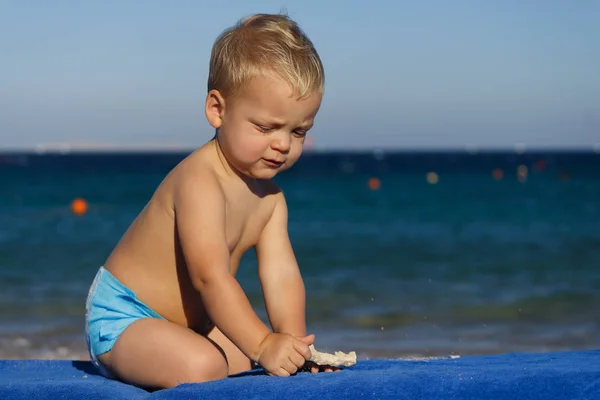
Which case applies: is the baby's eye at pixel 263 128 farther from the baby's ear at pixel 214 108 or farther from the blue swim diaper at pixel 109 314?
the blue swim diaper at pixel 109 314

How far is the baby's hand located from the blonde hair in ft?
2.55

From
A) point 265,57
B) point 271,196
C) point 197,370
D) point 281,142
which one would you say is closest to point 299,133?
point 281,142

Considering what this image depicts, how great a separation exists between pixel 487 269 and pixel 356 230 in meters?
5.58

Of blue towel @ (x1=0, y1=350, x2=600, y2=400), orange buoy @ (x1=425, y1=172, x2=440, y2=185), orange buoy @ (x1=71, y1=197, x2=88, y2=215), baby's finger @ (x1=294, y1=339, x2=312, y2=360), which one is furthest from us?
orange buoy @ (x1=425, y1=172, x2=440, y2=185)

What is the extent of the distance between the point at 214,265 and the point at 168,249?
316 millimetres

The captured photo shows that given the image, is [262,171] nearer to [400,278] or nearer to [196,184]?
[196,184]

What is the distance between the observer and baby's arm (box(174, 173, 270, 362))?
278 centimetres

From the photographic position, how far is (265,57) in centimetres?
276

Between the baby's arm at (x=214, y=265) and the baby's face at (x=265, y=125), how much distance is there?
0.51ft

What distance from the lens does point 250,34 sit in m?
2.85

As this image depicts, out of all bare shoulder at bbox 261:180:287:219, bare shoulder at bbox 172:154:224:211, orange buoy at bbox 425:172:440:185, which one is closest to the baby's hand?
bare shoulder at bbox 172:154:224:211

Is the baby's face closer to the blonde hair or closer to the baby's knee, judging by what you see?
the blonde hair

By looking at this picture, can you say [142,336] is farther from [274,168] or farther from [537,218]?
[537,218]

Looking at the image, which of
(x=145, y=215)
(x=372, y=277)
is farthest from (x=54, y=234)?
(x=145, y=215)
